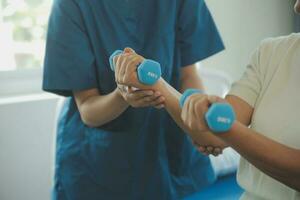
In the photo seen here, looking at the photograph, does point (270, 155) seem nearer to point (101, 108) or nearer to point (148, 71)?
point (148, 71)

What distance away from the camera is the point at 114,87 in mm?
1064

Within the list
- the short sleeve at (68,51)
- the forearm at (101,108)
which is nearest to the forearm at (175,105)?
the forearm at (101,108)

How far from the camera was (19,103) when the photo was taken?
1.59 meters

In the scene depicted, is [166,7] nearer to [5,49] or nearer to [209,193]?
[209,193]

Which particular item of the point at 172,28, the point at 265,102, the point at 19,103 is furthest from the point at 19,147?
the point at 265,102

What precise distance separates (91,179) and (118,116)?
0.62 ft

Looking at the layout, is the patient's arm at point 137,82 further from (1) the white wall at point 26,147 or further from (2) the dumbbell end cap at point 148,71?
(1) the white wall at point 26,147

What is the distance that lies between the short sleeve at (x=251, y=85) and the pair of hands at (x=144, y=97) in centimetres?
12

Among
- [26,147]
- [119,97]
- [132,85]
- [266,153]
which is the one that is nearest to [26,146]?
[26,147]

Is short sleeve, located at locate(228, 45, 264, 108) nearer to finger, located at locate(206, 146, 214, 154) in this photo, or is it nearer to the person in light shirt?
the person in light shirt

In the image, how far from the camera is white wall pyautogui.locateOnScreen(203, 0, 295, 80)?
2.09 metres

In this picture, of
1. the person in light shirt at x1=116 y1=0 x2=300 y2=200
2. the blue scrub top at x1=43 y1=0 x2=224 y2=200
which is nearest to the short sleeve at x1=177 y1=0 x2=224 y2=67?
the blue scrub top at x1=43 y1=0 x2=224 y2=200

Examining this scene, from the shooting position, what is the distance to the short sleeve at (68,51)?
1.03m

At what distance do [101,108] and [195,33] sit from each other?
35 cm
